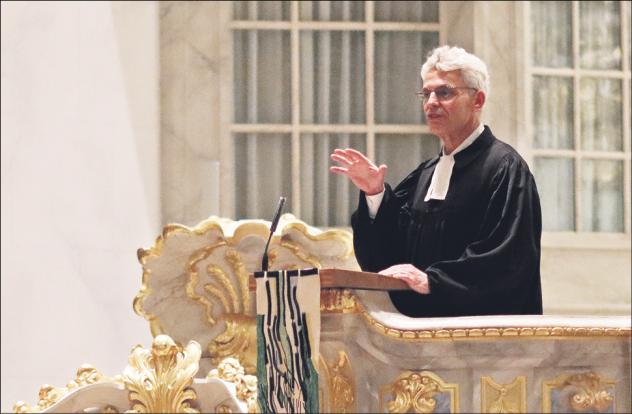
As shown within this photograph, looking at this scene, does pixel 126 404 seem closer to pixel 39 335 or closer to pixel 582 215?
Result: pixel 39 335

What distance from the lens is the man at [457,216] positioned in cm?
522

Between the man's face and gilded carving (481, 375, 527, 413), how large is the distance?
3.44 feet

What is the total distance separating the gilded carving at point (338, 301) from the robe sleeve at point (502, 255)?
0.32m

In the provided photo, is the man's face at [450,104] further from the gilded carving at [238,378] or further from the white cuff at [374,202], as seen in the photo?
the gilded carving at [238,378]

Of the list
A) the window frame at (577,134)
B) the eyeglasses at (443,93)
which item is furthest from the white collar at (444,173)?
the window frame at (577,134)

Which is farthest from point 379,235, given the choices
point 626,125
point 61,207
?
point 626,125

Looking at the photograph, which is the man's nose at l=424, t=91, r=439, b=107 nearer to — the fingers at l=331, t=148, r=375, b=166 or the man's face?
the man's face

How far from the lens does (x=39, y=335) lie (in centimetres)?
817

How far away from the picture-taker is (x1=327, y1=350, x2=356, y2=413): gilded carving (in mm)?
4895

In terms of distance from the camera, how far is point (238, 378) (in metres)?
5.80

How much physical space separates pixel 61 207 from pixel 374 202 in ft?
10.6

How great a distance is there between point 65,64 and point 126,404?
3.08 m

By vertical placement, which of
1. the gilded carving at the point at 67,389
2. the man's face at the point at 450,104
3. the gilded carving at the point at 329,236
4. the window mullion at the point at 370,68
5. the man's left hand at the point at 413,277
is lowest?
the gilded carving at the point at 67,389

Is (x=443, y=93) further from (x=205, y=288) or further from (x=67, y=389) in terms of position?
(x=67, y=389)
